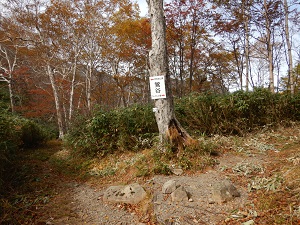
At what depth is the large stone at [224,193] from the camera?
215cm

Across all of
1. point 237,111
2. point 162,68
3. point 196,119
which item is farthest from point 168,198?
point 237,111

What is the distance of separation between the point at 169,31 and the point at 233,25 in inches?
172

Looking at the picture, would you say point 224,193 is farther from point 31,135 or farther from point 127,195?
point 31,135

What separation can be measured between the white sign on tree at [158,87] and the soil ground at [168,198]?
135 centimetres

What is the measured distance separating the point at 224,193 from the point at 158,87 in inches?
90.1

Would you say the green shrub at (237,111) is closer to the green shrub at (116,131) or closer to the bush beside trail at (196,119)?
the bush beside trail at (196,119)

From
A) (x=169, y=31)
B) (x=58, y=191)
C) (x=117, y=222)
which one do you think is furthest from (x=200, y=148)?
(x=169, y=31)

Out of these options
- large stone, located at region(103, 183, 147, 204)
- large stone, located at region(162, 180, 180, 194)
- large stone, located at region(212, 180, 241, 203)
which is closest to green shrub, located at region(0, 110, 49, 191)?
large stone, located at region(103, 183, 147, 204)

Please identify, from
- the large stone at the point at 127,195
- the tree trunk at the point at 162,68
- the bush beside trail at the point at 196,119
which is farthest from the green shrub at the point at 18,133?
the tree trunk at the point at 162,68

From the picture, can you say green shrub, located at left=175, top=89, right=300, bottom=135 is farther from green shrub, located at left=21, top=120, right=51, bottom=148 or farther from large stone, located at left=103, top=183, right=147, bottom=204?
green shrub, located at left=21, top=120, right=51, bottom=148

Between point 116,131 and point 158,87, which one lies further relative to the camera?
point 116,131

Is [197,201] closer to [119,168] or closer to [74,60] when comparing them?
[119,168]

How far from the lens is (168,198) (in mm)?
2367

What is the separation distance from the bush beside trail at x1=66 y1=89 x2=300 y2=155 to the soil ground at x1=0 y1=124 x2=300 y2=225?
52 cm
